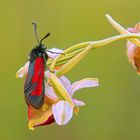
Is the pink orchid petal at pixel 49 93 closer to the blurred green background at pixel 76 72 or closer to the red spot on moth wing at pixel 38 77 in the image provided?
the red spot on moth wing at pixel 38 77

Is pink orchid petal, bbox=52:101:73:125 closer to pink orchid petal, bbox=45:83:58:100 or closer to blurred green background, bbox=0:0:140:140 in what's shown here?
pink orchid petal, bbox=45:83:58:100

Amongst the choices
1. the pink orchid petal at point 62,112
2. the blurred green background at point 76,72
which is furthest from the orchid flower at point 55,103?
the blurred green background at point 76,72

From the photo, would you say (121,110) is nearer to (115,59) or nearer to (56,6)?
(115,59)

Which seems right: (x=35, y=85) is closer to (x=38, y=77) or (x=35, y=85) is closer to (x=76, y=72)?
(x=38, y=77)

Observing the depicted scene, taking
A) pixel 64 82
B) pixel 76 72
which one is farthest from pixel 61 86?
pixel 76 72

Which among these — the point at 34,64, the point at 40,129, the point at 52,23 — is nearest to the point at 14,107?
the point at 40,129
